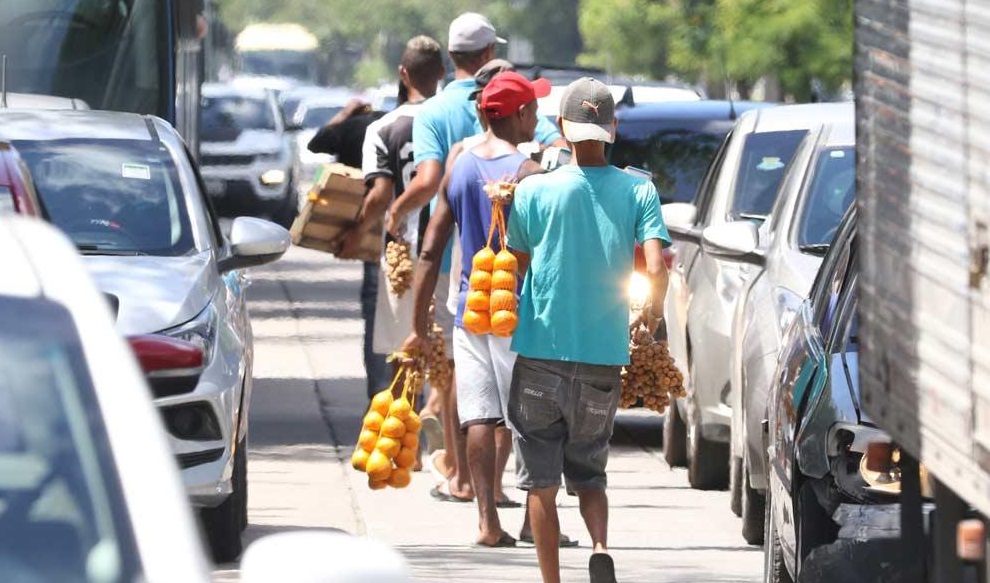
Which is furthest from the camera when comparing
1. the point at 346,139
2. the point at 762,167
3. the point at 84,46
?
the point at 84,46

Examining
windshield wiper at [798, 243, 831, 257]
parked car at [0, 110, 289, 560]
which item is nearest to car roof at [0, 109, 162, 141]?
parked car at [0, 110, 289, 560]

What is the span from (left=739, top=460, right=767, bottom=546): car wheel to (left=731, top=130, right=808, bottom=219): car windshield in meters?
2.06

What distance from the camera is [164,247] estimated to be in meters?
9.26

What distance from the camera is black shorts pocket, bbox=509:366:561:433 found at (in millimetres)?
7902

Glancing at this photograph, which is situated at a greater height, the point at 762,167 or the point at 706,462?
the point at 762,167

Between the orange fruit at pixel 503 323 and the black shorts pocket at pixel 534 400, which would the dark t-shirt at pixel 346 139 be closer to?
the orange fruit at pixel 503 323

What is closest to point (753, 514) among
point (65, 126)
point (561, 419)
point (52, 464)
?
point (561, 419)

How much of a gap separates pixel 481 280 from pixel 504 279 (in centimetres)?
11

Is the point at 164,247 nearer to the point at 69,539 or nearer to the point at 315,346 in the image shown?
the point at 69,539

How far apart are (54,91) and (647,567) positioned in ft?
26.2

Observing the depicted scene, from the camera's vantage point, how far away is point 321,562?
3223 millimetres

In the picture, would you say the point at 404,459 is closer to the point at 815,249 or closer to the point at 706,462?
the point at 815,249

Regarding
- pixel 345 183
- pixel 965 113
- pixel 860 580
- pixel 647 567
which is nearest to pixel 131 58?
pixel 345 183

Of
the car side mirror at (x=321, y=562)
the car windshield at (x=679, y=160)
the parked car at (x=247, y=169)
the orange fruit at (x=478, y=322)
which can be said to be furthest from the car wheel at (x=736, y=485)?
the parked car at (x=247, y=169)
